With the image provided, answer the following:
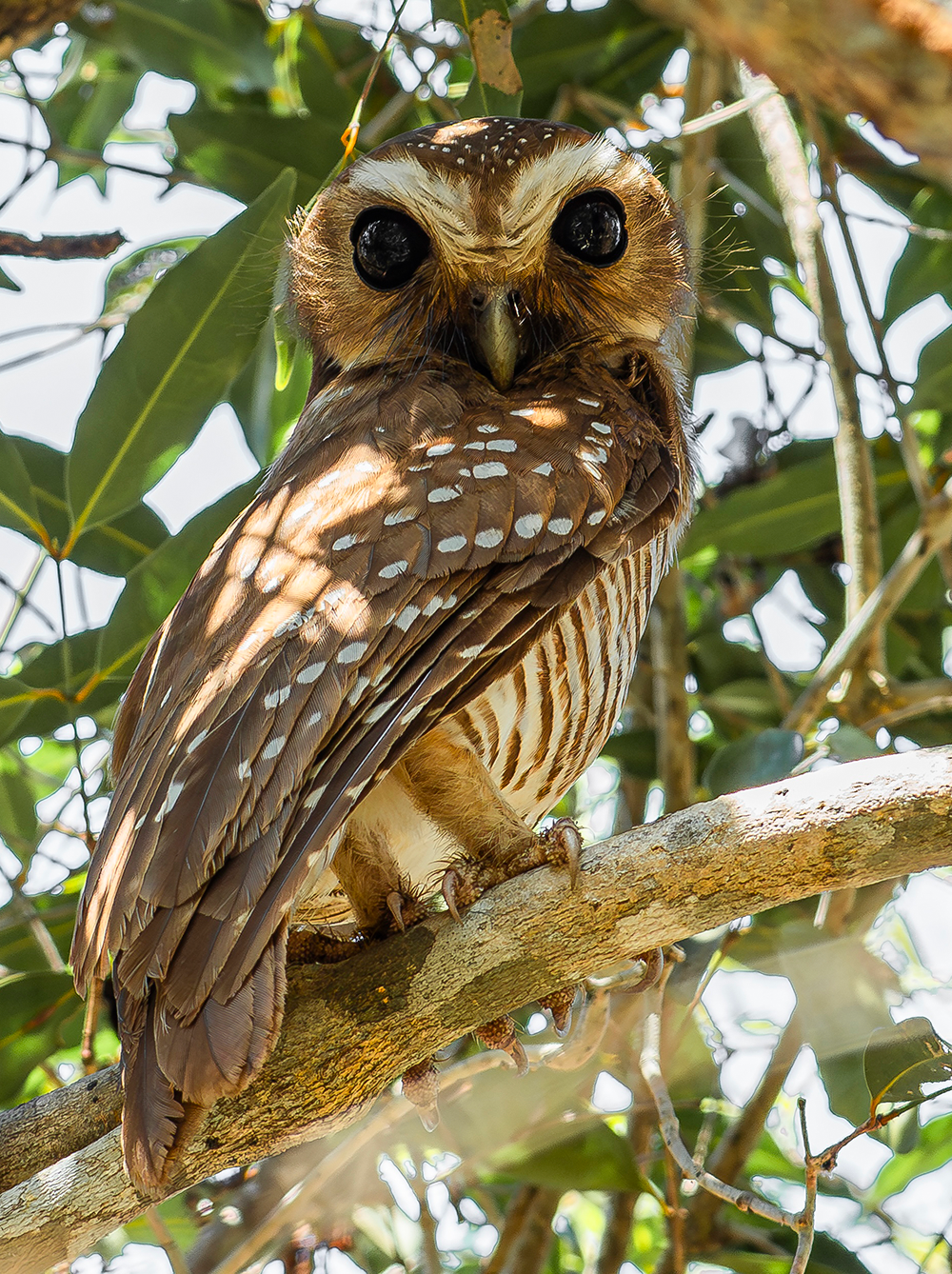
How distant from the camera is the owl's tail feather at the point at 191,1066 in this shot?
1.54 meters

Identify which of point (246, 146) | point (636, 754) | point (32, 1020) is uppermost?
point (246, 146)

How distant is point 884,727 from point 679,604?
2.05ft

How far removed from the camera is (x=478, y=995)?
1.82m

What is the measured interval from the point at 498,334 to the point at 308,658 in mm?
964

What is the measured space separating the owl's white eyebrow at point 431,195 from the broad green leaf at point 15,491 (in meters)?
0.94

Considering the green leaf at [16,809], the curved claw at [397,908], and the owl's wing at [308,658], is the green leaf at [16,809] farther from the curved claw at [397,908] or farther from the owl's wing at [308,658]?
the curved claw at [397,908]

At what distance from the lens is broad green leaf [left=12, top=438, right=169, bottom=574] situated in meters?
3.07

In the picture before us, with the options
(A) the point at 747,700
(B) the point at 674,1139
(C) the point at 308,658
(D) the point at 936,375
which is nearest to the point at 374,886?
(C) the point at 308,658

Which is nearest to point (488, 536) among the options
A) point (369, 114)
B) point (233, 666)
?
point (233, 666)

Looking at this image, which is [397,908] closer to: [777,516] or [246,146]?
[777,516]

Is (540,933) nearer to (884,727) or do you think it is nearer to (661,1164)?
(884,727)

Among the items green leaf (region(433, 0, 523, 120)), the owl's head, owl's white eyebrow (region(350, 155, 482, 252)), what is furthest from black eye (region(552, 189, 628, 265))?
green leaf (region(433, 0, 523, 120))

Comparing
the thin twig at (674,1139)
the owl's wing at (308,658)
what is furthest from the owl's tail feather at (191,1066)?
the thin twig at (674,1139)

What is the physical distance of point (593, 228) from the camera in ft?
8.88
